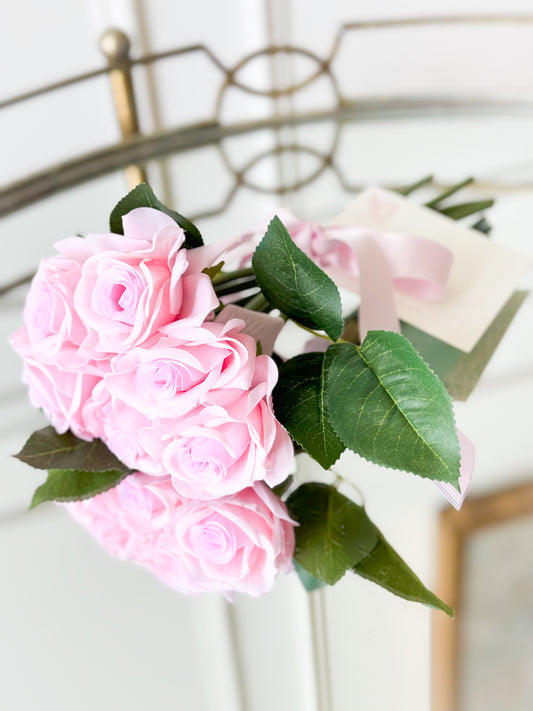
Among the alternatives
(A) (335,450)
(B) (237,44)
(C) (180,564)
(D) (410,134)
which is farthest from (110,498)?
(B) (237,44)

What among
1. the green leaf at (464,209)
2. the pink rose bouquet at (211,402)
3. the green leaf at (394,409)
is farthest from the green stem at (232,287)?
the green leaf at (464,209)

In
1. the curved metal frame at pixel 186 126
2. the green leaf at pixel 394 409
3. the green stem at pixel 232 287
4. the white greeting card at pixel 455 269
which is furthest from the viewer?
the curved metal frame at pixel 186 126

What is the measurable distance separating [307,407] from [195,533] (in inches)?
4.3

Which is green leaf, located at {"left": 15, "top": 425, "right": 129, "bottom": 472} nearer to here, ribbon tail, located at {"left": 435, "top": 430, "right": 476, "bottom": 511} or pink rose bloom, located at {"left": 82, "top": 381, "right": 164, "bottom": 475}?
pink rose bloom, located at {"left": 82, "top": 381, "right": 164, "bottom": 475}

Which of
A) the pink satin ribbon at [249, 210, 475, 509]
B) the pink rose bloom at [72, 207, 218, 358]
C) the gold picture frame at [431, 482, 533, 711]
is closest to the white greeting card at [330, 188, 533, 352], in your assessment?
the pink satin ribbon at [249, 210, 475, 509]

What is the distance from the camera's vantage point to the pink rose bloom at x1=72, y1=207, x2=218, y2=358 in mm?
386

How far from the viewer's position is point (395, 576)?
453 mm

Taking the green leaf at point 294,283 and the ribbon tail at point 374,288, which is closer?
the green leaf at point 294,283

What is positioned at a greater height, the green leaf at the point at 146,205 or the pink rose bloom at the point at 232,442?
the green leaf at the point at 146,205

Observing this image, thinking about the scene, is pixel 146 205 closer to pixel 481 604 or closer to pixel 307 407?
Answer: pixel 307 407

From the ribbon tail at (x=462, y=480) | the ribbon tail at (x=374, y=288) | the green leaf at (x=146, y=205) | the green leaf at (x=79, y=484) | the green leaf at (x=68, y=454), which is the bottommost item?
the green leaf at (x=79, y=484)

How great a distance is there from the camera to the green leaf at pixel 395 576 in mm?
445

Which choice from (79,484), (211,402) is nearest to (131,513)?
(79,484)

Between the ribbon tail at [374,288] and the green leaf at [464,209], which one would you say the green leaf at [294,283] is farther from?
the green leaf at [464,209]
